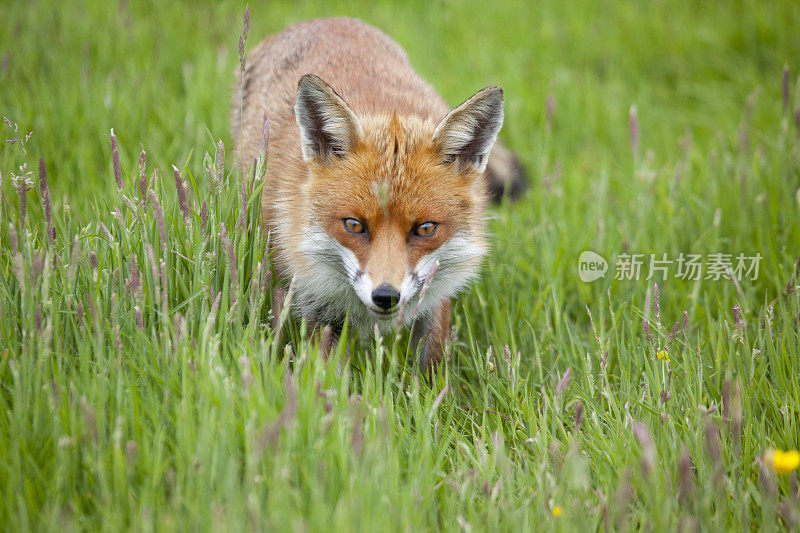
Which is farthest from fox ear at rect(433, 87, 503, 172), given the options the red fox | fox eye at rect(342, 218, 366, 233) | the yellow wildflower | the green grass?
the yellow wildflower

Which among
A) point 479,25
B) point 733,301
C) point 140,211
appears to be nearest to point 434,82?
point 479,25

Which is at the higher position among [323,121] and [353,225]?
[323,121]

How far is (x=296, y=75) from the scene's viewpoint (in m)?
4.54

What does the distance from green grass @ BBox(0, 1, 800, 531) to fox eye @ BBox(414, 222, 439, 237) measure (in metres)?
0.67

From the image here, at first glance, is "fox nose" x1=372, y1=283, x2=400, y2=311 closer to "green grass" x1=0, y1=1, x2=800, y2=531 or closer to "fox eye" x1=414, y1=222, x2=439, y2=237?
"green grass" x1=0, y1=1, x2=800, y2=531

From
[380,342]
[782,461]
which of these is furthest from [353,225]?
[782,461]

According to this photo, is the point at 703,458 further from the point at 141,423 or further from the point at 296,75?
the point at 296,75

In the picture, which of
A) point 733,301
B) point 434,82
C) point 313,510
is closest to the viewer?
point 313,510

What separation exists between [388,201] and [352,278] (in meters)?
0.41

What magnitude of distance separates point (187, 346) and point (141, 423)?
0.37 m

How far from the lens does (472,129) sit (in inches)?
147

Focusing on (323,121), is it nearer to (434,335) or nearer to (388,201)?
(388,201)

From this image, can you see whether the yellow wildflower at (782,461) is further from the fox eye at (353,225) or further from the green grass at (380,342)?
the fox eye at (353,225)

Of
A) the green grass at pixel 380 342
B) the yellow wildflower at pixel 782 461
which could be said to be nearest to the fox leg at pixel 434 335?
the green grass at pixel 380 342
